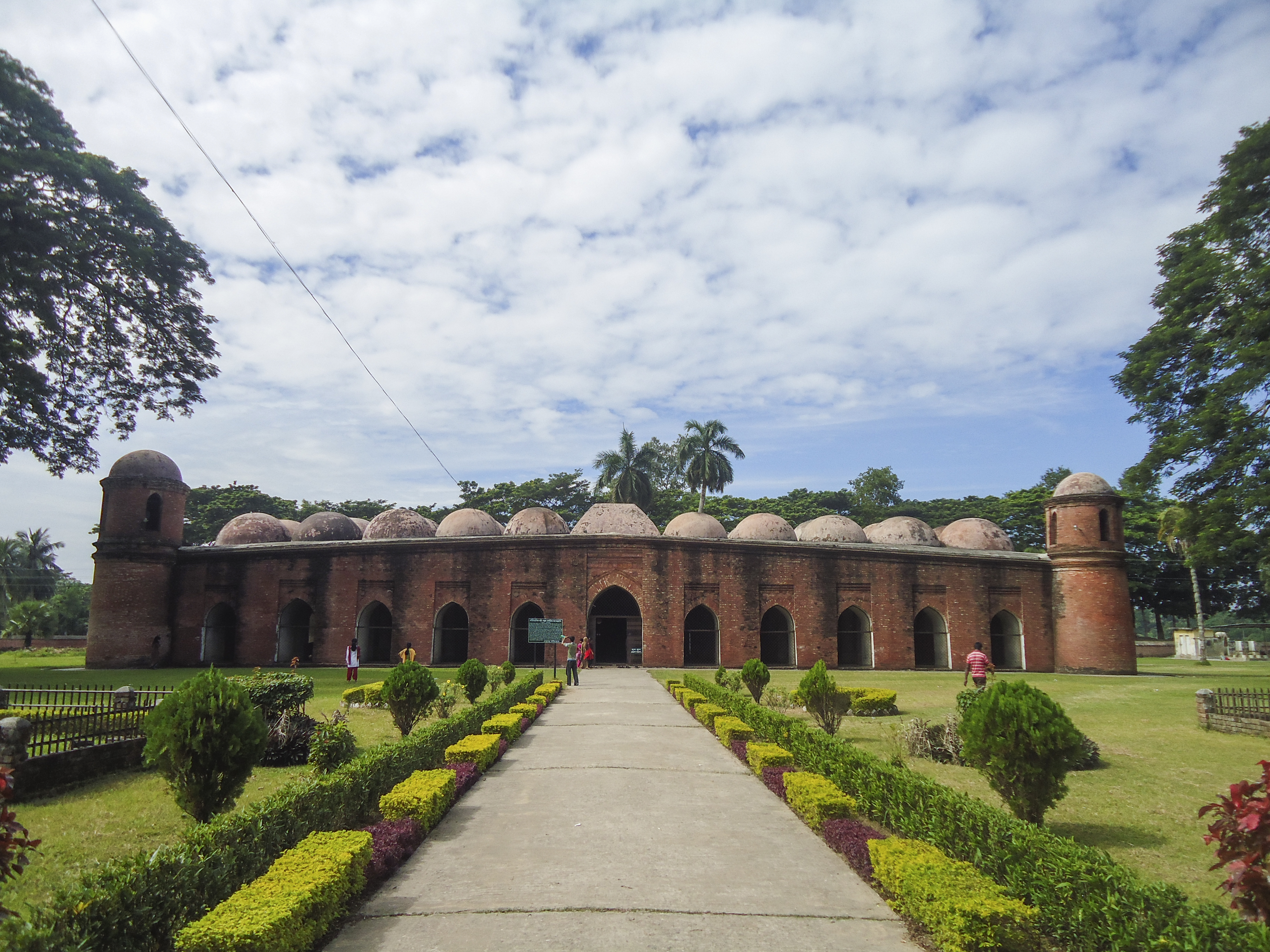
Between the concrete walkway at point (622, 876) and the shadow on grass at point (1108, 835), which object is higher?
the concrete walkway at point (622, 876)

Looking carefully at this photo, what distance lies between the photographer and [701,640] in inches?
1156

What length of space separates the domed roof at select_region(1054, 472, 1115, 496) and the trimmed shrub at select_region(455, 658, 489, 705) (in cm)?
2233

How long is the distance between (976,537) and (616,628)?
15.2 metres

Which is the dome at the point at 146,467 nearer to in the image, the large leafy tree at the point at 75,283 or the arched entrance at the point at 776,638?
the large leafy tree at the point at 75,283

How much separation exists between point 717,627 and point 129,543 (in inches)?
802

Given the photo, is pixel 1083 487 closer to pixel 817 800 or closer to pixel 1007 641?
pixel 1007 641

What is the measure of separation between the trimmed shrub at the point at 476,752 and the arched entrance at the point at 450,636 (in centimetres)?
1703

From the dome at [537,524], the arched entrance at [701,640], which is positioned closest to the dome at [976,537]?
the arched entrance at [701,640]

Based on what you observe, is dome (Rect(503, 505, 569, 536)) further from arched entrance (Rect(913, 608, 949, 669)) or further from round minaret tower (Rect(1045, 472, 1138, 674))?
round minaret tower (Rect(1045, 472, 1138, 674))

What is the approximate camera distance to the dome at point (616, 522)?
28.0 m

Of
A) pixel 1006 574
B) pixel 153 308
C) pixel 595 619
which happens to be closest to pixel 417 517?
pixel 595 619

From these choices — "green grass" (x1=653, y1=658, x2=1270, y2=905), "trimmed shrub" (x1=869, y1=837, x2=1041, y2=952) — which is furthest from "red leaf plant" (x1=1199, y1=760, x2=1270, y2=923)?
"green grass" (x1=653, y1=658, x2=1270, y2=905)

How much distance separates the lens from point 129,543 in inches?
1069

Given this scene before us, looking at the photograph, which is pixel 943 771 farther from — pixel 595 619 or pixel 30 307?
pixel 30 307
